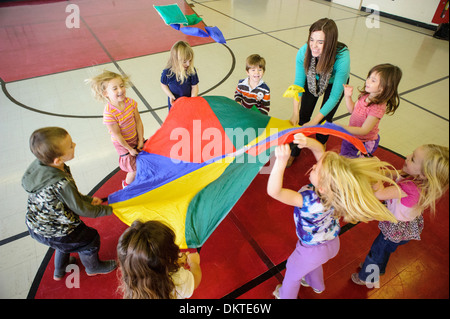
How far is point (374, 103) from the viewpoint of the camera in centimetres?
166

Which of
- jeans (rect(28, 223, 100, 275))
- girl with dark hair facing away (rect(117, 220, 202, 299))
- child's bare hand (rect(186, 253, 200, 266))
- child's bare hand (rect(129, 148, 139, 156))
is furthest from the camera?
child's bare hand (rect(129, 148, 139, 156))

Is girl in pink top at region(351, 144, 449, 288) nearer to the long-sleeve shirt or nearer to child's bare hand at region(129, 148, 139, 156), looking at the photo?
the long-sleeve shirt

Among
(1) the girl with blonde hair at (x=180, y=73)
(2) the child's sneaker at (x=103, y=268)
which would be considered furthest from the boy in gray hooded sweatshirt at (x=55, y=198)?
(1) the girl with blonde hair at (x=180, y=73)

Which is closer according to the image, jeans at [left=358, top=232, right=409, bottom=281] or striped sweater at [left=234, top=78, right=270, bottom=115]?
jeans at [left=358, top=232, right=409, bottom=281]

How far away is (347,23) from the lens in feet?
18.7

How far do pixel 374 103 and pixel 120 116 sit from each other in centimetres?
160

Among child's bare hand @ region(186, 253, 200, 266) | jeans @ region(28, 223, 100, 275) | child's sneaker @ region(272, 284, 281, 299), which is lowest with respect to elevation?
child's sneaker @ region(272, 284, 281, 299)

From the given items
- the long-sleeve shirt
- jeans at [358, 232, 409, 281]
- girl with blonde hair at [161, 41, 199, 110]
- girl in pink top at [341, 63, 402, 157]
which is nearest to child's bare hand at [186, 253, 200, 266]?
jeans at [358, 232, 409, 281]

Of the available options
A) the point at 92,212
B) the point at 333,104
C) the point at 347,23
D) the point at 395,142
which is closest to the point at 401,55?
the point at 347,23

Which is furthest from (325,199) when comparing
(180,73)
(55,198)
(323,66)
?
(180,73)

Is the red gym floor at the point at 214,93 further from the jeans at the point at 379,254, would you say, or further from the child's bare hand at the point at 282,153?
the child's bare hand at the point at 282,153

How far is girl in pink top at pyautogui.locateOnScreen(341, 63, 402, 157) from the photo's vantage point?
1.59m

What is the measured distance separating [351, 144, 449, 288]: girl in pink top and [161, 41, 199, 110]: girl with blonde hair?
5.30ft

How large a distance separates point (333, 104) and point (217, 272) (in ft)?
4.43
